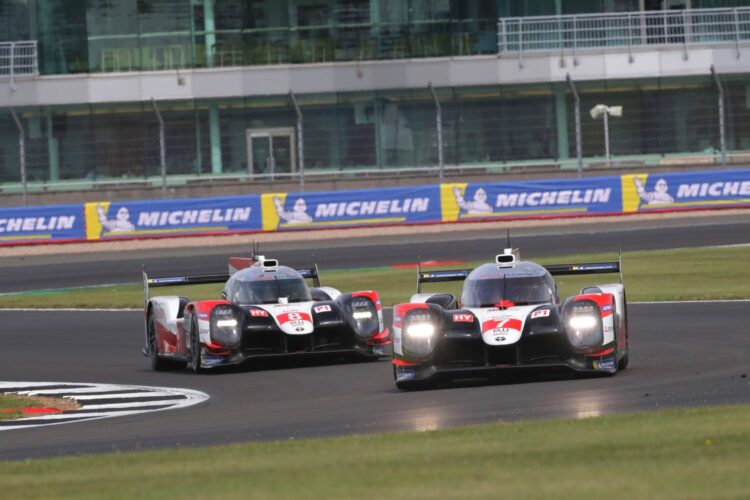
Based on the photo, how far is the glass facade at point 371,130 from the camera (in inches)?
1871

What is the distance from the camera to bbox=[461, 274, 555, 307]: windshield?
54.7 feet

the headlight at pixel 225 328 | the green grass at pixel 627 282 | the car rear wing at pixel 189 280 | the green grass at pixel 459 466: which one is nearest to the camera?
the green grass at pixel 459 466

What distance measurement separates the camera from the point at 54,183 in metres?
47.6

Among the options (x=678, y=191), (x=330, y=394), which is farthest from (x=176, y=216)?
(x=330, y=394)

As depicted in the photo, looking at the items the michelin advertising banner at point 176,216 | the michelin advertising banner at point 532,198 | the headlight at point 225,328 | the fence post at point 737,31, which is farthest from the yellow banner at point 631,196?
the headlight at point 225,328

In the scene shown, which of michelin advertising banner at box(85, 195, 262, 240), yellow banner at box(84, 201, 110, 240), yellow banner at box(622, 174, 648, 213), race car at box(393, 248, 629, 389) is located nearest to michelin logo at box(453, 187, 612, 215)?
yellow banner at box(622, 174, 648, 213)

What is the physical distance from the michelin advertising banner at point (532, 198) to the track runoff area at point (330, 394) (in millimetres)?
18121

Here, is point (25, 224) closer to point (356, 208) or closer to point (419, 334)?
point (356, 208)

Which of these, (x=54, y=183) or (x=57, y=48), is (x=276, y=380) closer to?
(x=54, y=183)

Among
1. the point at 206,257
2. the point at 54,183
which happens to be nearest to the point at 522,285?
the point at 206,257

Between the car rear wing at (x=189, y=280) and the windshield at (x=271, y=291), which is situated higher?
the car rear wing at (x=189, y=280)

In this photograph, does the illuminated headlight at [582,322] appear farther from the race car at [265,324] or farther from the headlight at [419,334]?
the race car at [265,324]

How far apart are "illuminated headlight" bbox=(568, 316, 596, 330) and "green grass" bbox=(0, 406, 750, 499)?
3.63 m

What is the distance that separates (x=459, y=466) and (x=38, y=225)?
3268 centimetres
